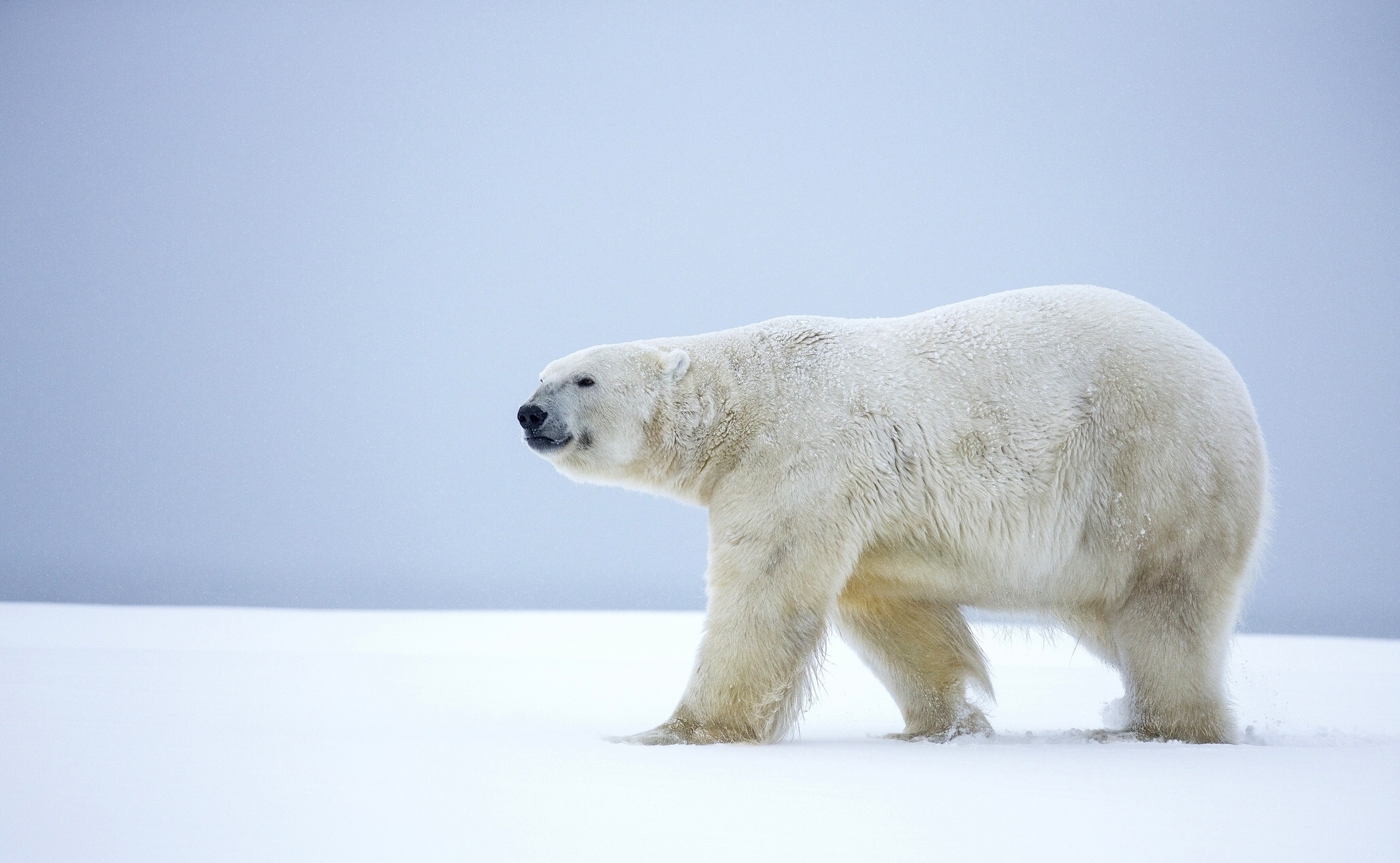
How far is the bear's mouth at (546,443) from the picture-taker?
4496 millimetres

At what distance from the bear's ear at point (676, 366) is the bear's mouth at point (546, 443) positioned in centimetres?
46

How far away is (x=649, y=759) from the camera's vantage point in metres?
3.27

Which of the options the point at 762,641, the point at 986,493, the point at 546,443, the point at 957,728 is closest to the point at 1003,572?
the point at 986,493

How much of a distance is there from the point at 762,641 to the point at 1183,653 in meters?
1.52

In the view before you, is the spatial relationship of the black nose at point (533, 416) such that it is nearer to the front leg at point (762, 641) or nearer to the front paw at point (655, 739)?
the front leg at point (762, 641)

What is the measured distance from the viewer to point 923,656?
14.8 feet

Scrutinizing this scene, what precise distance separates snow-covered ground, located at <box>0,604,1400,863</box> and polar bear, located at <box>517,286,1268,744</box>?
0.97 feet

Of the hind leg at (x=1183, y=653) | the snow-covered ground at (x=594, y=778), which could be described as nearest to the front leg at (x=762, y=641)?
the snow-covered ground at (x=594, y=778)

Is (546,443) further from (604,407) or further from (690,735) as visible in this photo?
(690,735)

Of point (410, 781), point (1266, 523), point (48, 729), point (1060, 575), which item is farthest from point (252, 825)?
point (1266, 523)

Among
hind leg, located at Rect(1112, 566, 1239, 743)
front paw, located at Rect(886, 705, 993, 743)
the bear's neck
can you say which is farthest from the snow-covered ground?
the bear's neck

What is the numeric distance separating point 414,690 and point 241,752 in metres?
2.24

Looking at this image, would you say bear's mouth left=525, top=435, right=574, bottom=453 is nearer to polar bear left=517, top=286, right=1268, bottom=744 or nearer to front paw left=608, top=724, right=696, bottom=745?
polar bear left=517, top=286, right=1268, bottom=744

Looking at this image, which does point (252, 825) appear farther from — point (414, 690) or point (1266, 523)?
point (1266, 523)
